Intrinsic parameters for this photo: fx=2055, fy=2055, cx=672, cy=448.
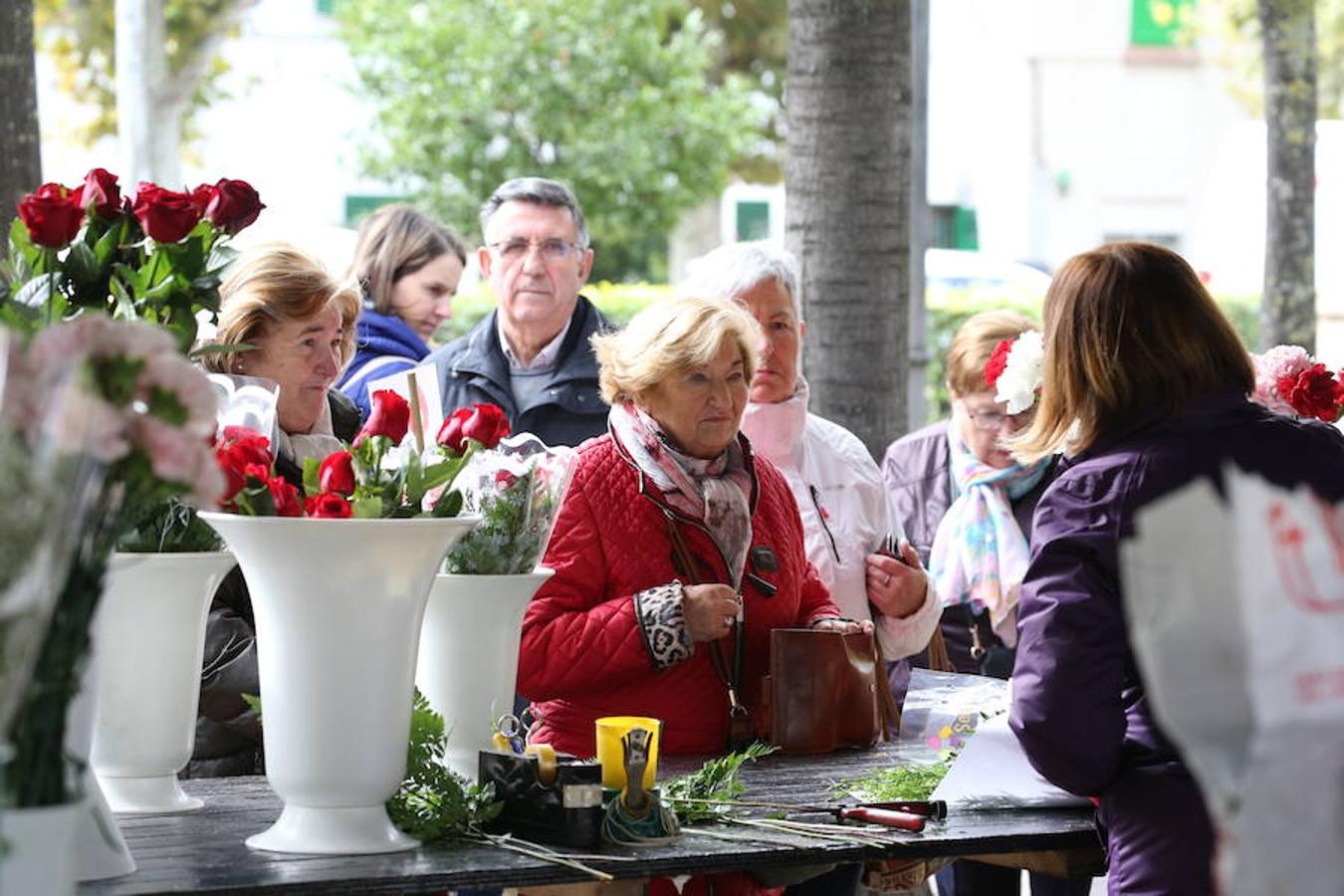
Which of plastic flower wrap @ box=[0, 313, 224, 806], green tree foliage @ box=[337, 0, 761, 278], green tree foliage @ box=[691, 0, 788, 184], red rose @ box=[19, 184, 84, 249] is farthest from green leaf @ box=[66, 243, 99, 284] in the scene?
green tree foliage @ box=[691, 0, 788, 184]

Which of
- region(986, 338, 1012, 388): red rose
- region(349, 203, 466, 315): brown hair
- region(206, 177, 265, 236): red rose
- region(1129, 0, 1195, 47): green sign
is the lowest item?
region(986, 338, 1012, 388): red rose

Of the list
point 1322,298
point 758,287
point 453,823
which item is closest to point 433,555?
point 453,823

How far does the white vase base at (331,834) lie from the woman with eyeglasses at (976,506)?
2193mm

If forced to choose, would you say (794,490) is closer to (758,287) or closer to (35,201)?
(758,287)

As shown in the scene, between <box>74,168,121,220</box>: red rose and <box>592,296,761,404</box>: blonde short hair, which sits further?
<box>592,296,761,404</box>: blonde short hair

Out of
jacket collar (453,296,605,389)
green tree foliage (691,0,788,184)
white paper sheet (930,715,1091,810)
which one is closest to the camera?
white paper sheet (930,715,1091,810)

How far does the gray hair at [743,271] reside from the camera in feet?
15.2

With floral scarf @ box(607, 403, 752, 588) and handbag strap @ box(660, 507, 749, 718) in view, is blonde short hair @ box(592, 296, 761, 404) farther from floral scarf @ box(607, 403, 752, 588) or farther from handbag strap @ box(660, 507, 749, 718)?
handbag strap @ box(660, 507, 749, 718)

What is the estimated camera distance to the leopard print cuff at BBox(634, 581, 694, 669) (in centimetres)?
354

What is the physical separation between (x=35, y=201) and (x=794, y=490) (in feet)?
6.89

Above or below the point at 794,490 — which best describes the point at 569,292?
above

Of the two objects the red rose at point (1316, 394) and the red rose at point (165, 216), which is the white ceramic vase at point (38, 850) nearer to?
the red rose at point (165, 216)

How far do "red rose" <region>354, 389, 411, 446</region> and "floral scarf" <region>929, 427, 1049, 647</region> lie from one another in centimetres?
222

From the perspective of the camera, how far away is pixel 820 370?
6160 millimetres
